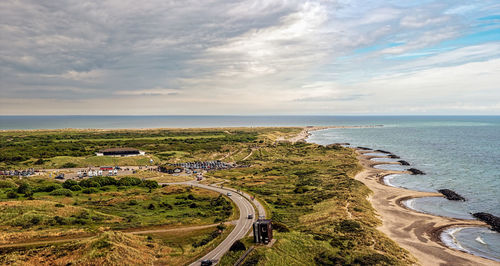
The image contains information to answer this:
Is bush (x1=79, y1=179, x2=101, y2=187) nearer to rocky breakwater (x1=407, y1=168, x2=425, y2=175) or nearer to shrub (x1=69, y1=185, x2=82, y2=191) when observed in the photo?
shrub (x1=69, y1=185, x2=82, y2=191)

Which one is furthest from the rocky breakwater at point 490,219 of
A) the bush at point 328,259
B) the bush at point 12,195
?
the bush at point 12,195

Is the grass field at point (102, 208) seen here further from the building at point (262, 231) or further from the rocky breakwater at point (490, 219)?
the rocky breakwater at point (490, 219)

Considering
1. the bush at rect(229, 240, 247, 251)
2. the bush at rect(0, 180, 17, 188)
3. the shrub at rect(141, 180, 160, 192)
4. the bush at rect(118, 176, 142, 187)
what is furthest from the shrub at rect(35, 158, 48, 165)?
the bush at rect(229, 240, 247, 251)

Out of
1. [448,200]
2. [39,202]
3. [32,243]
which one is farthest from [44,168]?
[448,200]

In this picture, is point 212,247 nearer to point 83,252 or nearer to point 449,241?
point 83,252

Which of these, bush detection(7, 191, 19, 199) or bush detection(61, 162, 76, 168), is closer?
bush detection(7, 191, 19, 199)

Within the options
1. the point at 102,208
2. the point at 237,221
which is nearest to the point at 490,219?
the point at 237,221

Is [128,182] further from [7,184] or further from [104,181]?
[7,184]
